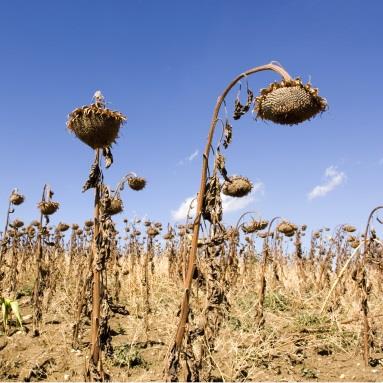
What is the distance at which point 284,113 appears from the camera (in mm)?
3336

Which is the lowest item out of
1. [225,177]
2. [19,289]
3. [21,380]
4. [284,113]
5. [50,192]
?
[21,380]

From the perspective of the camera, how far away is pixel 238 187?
6504 millimetres

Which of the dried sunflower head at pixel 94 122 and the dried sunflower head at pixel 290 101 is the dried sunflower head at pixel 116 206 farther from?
the dried sunflower head at pixel 290 101

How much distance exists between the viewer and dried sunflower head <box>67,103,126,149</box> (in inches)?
158

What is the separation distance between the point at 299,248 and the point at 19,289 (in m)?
6.49

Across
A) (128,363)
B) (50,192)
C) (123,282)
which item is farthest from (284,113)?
(123,282)

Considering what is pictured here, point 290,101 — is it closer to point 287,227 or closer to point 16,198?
point 287,227

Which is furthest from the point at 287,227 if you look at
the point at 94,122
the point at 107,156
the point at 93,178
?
the point at 94,122

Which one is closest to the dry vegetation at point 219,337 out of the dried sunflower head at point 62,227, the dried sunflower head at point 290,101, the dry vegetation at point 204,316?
the dry vegetation at point 204,316

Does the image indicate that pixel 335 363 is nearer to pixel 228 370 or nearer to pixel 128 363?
pixel 228 370

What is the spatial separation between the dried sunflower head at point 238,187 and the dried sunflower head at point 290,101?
3.13 meters

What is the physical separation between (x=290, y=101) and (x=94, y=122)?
70.9 inches

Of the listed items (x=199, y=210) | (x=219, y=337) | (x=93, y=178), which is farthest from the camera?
(x=219, y=337)

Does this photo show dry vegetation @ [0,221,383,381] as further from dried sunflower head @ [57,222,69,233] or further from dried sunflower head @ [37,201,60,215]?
dried sunflower head @ [57,222,69,233]
